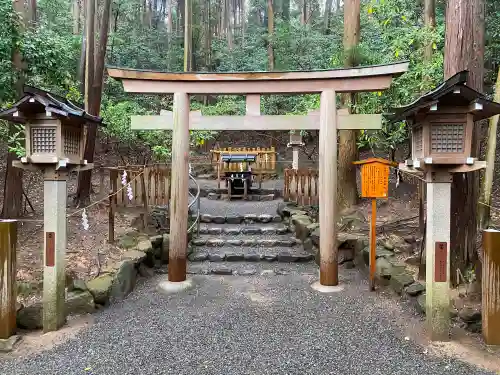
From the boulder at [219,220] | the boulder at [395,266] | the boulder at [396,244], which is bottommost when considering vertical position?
the boulder at [395,266]

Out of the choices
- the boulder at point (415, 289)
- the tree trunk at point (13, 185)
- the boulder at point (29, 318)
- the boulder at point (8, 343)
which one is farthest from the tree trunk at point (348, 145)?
the boulder at point (8, 343)

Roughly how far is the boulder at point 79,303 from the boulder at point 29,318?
388 millimetres

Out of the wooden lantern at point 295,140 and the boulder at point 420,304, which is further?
the wooden lantern at point 295,140

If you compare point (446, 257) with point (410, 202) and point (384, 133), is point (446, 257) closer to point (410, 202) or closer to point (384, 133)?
point (384, 133)

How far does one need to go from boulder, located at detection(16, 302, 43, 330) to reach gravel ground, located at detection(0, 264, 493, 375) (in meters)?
0.61

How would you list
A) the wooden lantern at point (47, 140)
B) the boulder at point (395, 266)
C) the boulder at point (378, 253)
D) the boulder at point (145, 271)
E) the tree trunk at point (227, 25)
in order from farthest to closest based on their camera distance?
the tree trunk at point (227, 25)
the boulder at point (145, 271)
the boulder at point (378, 253)
the boulder at point (395, 266)
the wooden lantern at point (47, 140)

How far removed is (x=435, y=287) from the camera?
4.02 metres

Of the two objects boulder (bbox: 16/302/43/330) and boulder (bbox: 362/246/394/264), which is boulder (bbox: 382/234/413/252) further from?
boulder (bbox: 16/302/43/330)

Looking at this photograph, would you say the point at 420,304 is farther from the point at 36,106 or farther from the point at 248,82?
the point at 36,106

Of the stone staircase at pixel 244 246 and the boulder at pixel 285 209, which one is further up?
the boulder at pixel 285 209

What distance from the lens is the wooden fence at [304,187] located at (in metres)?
9.77

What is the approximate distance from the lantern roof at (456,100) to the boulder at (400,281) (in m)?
2.48

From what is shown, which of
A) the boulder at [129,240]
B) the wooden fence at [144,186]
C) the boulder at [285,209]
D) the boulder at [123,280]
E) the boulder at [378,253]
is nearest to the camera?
the boulder at [123,280]

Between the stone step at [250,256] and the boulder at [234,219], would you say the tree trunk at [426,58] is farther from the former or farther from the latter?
the boulder at [234,219]
